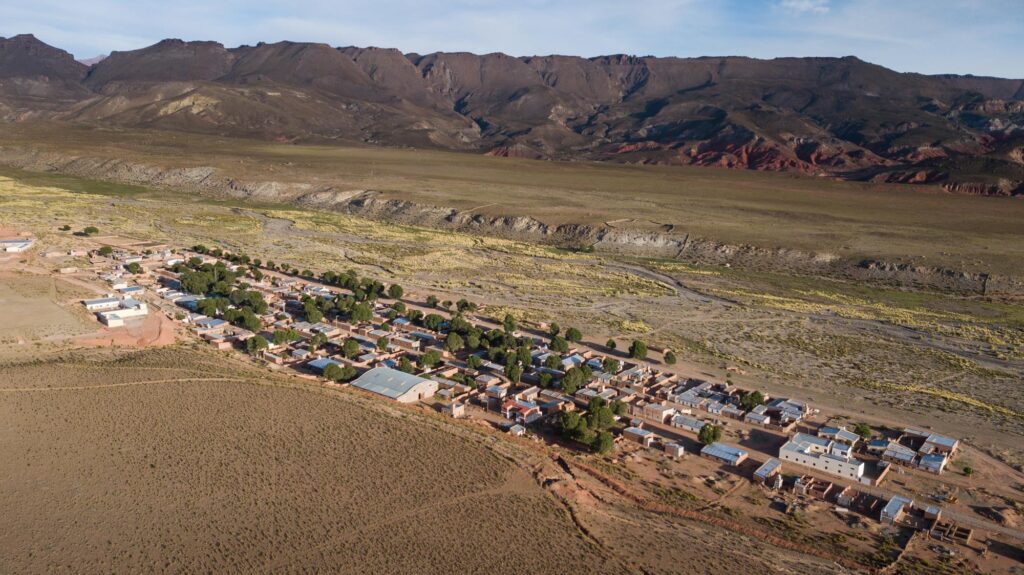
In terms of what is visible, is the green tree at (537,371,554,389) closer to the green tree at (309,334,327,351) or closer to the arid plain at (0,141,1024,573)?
the arid plain at (0,141,1024,573)

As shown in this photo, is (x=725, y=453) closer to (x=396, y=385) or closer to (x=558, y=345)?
(x=558, y=345)

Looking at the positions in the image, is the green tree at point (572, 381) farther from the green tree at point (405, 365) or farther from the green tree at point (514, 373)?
the green tree at point (405, 365)

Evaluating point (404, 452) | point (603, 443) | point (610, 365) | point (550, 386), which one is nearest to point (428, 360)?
point (550, 386)

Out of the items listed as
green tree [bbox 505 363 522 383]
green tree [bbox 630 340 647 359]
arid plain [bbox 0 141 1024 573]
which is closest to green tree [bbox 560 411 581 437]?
arid plain [bbox 0 141 1024 573]

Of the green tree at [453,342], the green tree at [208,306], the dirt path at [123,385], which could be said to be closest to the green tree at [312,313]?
the green tree at [208,306]

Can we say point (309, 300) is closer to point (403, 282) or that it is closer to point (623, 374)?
point (403, 282)

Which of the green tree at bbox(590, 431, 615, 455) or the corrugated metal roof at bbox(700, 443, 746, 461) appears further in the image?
the corrugated metal roof at bbox(700, 443, 746, 461)
